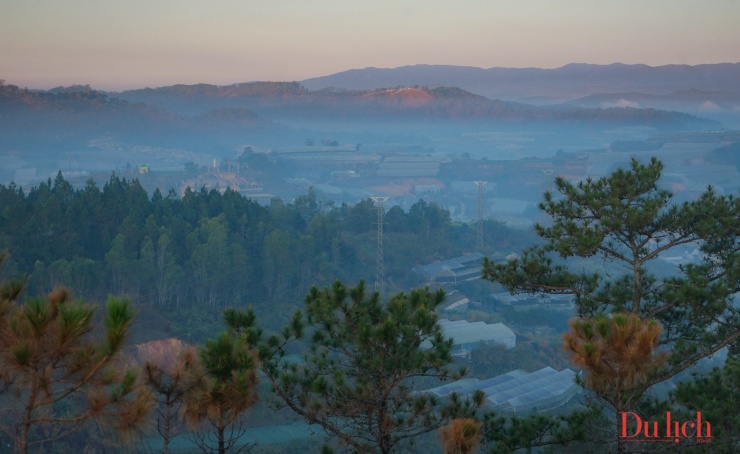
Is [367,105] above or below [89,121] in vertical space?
above

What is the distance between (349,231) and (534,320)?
21.8ft

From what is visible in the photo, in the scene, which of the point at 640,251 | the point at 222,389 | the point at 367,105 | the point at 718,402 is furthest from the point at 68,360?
the point at 367,105

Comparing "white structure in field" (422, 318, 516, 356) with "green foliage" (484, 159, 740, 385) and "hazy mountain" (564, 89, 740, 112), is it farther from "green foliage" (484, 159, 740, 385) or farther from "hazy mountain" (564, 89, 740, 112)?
"hazy mountain" (564, 89, 740, 112)

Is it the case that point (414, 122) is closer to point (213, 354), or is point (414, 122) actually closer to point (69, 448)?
point (69, 448)

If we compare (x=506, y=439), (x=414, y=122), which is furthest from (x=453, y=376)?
(x=414, y=122)

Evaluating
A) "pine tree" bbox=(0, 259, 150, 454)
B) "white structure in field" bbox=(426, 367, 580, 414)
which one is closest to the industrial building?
"white structure in field" bbox=(426, 367, 580, 414)

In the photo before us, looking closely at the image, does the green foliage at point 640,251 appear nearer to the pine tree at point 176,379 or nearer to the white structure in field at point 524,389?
the pine tree at point 176,379

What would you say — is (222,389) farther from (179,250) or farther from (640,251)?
(179,250)

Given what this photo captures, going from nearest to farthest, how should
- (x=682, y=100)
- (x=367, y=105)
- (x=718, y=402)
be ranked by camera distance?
(x=718, y=402)
(x=682, y=100)
(x=367, y=105)

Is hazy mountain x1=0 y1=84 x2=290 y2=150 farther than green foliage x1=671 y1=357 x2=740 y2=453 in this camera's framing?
Yes

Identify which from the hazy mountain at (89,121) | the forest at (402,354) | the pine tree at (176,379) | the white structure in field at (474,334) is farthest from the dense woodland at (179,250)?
the hazy mountain at (89,121)

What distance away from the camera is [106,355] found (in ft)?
10.9

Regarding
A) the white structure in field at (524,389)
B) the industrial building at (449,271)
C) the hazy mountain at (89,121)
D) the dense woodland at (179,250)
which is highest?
the hazy mountain at (89,121)

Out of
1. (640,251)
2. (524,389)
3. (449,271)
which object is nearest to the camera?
(640,251)
